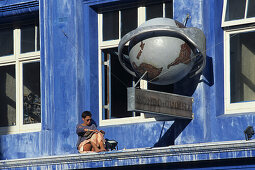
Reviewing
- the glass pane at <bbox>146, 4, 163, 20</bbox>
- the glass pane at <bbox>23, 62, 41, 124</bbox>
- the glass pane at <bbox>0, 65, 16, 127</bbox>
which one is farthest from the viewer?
the glass pane at <bbox>0, 65, 16, 127</bbox>

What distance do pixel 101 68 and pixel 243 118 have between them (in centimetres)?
327

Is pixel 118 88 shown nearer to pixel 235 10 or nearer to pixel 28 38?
pixel 28 38

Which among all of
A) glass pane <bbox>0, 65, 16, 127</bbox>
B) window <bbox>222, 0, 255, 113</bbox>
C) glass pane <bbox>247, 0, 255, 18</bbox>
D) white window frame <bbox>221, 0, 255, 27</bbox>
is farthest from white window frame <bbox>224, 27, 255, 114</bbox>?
glass pane <bbox>0, 65, 16, 127</bbox>

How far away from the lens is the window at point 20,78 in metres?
18.1

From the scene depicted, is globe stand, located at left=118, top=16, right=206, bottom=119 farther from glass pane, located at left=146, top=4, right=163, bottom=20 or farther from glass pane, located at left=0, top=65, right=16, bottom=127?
glass pane, located at left=0, top=65, right=16, bottom=127

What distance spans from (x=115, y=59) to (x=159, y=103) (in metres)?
2.79

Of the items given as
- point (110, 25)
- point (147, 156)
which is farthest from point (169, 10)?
point (147, 156)

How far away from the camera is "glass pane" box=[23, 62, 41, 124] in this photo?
59.2 feet

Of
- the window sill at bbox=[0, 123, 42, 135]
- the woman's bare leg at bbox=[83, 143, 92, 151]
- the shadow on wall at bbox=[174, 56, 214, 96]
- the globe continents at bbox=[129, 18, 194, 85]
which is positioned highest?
the globe continents at bbox=[129, 18, 194, 85]

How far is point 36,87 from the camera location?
18.1 m

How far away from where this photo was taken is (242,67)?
51.7 ft

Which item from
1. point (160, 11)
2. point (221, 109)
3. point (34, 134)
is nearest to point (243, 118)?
point (221, 109)

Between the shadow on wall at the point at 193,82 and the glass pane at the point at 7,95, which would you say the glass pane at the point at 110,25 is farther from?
the glass pane at the point at 7,95

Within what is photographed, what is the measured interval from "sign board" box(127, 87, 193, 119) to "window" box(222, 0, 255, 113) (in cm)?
79
